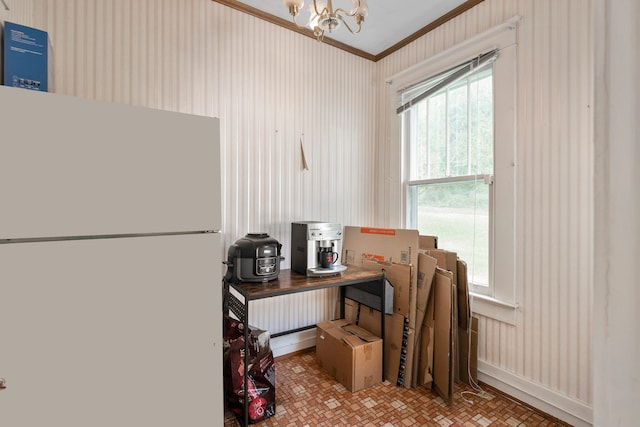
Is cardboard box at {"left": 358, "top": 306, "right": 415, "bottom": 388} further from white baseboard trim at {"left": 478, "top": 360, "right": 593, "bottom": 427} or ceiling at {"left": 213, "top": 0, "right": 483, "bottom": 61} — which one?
ceiling at {"left": 213, "top": 0, "right": 483, "bottom": 61}

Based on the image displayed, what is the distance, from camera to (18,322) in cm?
79

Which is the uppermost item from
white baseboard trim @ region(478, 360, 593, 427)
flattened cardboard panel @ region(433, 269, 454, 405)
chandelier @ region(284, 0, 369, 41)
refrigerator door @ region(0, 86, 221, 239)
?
chandelier @ region(284, 0, 369, 41)

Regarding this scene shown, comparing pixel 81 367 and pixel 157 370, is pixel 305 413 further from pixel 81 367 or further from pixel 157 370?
pixel 81 367

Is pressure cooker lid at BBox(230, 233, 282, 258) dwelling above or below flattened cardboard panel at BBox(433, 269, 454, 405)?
above

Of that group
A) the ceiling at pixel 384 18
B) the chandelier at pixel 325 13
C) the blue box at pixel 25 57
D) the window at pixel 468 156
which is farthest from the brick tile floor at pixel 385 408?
the ceiling at pixel 384 18

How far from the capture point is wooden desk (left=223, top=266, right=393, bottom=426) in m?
1.76

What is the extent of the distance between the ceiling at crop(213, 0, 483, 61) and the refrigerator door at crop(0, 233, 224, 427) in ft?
7.30

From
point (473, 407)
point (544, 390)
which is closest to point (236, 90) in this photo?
point (473, 407)

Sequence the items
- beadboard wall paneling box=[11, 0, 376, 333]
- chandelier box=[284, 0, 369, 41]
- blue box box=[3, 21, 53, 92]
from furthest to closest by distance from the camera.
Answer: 1. beadboard wall paneling box=[11, 0, 376, 333]
2. chandelier box=[284, 0, 369, 41]
3. blue box box=[3, 21, 53, 92]

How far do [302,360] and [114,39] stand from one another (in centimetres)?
281

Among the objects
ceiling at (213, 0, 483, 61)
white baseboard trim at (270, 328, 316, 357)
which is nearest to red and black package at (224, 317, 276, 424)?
white baseboard trim at (270, 328, 316, 357)

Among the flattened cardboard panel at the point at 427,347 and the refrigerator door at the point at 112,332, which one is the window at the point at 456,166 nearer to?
the flattened cardboard panel at the point at 427,347

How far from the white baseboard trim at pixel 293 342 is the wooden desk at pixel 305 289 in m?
0.05

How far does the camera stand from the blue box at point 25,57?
1.13 metres
